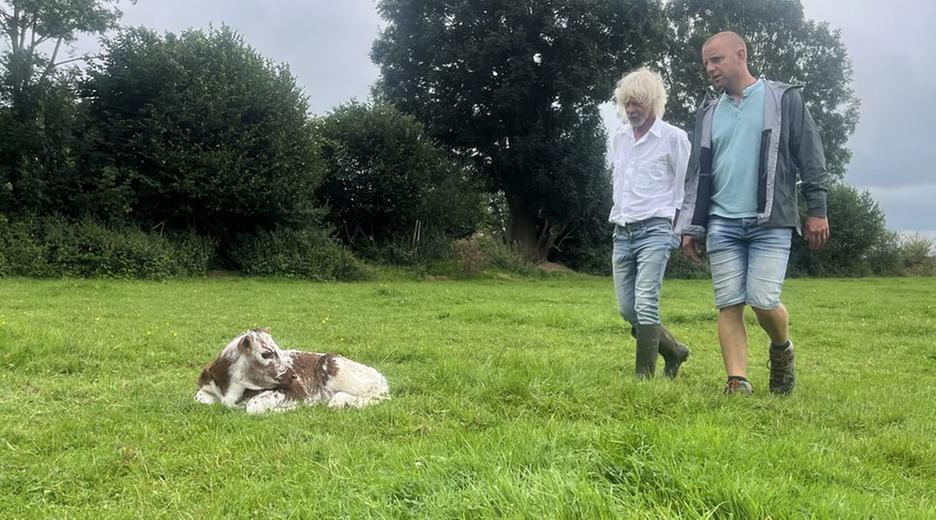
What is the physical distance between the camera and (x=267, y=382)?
4043 mm

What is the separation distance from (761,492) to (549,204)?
24.7 metres

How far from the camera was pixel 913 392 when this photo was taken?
4.87 meters

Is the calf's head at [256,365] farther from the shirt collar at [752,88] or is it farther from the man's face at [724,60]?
the shirt collar at [752,88]

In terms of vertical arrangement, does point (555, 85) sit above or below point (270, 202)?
above

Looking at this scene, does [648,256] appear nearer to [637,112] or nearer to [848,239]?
[637,112]

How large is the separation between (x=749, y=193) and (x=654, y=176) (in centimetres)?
67

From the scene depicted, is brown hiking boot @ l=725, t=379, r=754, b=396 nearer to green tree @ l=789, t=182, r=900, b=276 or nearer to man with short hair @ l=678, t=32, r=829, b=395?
man with short hair @ l=678, t=32, r=829, b=395

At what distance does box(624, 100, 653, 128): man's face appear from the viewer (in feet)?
15.6

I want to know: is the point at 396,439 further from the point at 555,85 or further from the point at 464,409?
the point at 555,85

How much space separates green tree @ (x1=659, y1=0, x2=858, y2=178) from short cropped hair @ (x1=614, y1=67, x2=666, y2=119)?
3045 cm

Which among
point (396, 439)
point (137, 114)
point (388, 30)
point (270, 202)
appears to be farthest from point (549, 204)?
point (396, 439)

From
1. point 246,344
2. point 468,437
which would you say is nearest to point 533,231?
point 246,344

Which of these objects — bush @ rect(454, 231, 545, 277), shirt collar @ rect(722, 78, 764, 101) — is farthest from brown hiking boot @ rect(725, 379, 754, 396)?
bush @ rect(454, 231, 545, 277)

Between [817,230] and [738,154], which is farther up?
[738,154]
